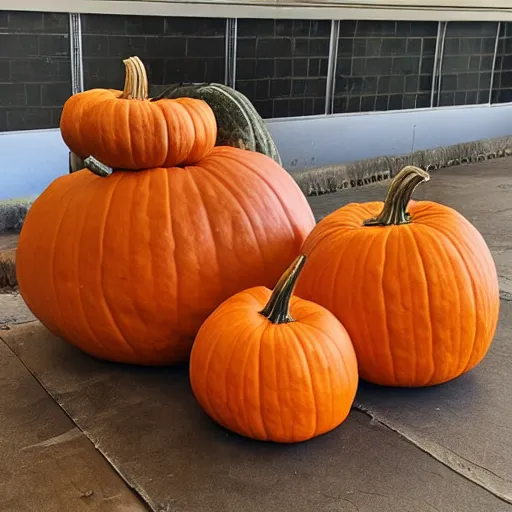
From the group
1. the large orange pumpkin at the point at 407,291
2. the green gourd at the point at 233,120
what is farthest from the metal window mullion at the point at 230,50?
the large orange pumpkin at the point at 407,291

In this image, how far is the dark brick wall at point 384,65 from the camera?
3730 mm

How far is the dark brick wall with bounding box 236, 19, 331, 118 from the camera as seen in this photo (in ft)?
10.9

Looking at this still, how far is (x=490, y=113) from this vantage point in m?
4.60

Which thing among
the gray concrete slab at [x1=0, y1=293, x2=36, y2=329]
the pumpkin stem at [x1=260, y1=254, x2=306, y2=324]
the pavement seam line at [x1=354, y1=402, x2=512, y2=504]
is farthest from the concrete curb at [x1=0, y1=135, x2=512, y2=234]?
the pavement seam line at [x1=354, y1=402, x2=512, y2=504]

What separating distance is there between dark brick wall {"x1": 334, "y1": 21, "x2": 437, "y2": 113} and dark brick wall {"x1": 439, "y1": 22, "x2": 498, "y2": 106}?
0.49 ft

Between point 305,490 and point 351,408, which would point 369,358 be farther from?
point 305,490

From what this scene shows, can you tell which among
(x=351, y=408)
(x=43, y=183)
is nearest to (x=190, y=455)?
(x=351, y=408)

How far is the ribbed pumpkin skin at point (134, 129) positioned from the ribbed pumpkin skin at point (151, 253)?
0.05m

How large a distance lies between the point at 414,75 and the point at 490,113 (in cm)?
84

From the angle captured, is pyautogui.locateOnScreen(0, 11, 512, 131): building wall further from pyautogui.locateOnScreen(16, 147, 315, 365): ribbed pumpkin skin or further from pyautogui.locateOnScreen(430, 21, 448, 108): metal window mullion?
pyautogui.locateOnScreen(16, 147, 315, 365): ribbed pumpkin skin

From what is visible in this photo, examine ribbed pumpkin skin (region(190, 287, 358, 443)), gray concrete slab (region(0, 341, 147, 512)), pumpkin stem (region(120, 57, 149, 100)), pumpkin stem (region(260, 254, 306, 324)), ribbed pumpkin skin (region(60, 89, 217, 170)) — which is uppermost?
pumpkin stem (region(120, 57, 149, 100))

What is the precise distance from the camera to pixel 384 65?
3912 millimetres

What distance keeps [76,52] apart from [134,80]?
1779mm

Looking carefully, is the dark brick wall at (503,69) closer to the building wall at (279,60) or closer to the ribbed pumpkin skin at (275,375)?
the building wall at (279,60)
